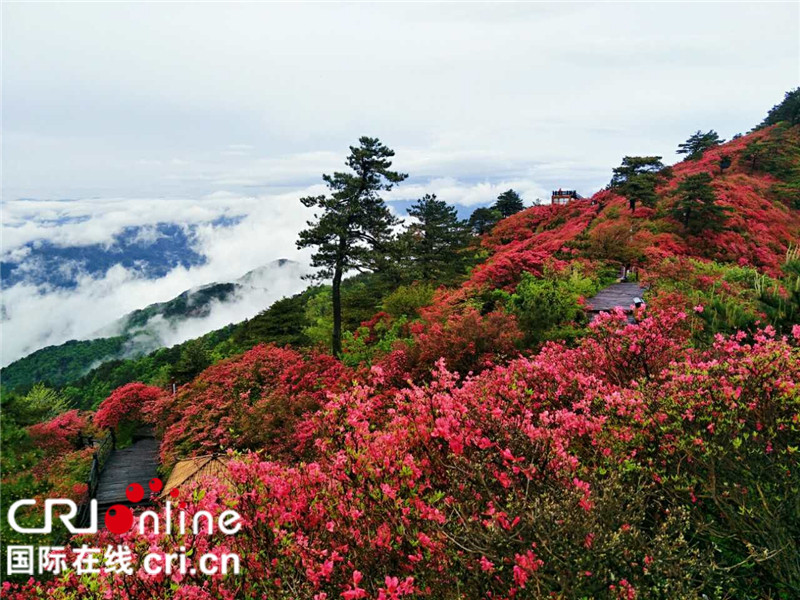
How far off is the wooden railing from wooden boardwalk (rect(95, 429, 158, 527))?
194 millimetres

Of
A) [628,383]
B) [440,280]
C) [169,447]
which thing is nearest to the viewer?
[628,383]

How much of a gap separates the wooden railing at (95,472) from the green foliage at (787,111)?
→ 6216 centimetres

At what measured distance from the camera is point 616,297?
50.4 ft

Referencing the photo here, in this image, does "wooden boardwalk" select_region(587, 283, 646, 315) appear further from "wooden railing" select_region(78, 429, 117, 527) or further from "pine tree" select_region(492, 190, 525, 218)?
"pine tree" select_region(492, 190, 525, 218)

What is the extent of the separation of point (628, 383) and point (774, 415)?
6.96ft

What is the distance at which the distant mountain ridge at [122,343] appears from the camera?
205 feet

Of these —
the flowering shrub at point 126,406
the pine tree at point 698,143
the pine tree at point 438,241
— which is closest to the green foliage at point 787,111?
the pine tree at point 698,143

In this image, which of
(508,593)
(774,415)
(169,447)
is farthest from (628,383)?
(169,447)

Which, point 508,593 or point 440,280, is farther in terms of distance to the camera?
point 440,280

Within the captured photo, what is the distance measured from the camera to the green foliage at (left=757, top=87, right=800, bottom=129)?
145ft

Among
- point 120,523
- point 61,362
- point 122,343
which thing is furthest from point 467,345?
point 122,343

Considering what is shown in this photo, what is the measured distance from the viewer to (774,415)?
448 cm

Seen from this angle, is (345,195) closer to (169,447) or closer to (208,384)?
(208,384)

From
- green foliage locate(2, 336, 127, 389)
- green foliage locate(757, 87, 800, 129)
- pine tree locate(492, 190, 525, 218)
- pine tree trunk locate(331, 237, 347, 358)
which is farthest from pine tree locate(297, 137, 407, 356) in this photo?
green foliage locate(2, 336, 127, 389)
